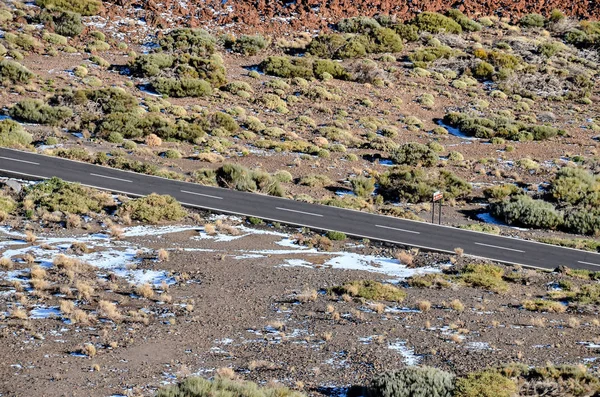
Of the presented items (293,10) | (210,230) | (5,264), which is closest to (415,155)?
(210,230)

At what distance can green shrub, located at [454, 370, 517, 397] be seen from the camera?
15.9 meters

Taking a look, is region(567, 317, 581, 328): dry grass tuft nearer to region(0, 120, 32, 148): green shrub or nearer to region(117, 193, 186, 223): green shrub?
region(117, 193, 186, 223): green shrub

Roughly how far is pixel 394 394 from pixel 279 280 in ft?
24.5

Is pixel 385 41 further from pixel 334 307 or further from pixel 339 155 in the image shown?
pixel 334 307

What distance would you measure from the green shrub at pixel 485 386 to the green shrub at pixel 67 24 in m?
40.4

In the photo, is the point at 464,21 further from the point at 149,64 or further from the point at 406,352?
the point at 406,352

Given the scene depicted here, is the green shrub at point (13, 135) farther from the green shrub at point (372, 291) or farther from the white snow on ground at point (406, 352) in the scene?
the white snow on ground at point (406, 352)

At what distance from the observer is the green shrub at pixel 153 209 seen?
26.9 m

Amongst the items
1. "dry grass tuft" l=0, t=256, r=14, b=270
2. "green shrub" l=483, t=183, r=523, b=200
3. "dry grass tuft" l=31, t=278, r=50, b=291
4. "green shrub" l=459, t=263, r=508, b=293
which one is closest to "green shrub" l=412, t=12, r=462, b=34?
"green shrub" l=483, t=183, r=523, b=200

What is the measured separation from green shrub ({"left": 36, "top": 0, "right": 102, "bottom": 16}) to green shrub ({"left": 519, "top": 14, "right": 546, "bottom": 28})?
30772 millimetres

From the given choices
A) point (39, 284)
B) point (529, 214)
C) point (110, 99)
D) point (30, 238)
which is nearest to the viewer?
point (39, 284)

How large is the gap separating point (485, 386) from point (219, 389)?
5.29 m

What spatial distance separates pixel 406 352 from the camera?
18250 mm

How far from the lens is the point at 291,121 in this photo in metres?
42.6
